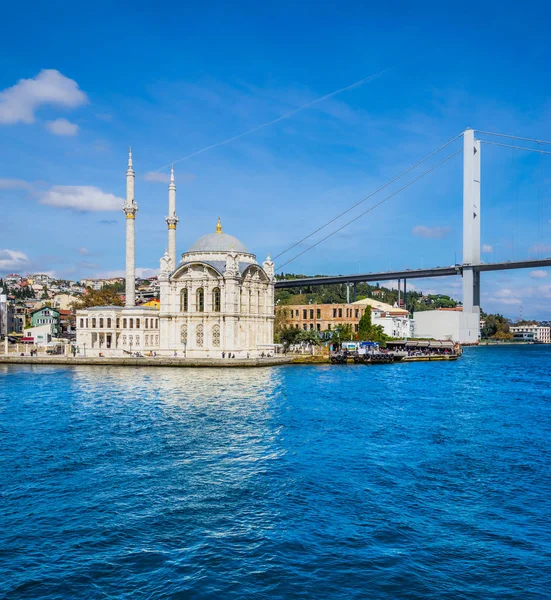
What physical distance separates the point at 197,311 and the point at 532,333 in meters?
124

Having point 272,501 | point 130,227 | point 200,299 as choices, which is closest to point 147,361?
point 200,299

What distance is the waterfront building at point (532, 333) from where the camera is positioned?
14625 centimetres

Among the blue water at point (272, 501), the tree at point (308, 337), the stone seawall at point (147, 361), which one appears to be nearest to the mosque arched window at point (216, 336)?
the stone seawall at point (147, 361)

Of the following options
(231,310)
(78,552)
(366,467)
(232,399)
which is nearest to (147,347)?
(231,310)

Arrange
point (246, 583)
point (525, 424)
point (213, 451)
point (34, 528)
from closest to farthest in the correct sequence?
point (246, 583)
point (34, 528)
point (213, 451)
point (525, 424)

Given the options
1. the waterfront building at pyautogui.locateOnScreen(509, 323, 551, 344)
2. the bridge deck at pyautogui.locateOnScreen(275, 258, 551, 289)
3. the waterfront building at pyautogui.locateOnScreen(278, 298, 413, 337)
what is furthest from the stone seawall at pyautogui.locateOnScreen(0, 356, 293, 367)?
the waterfront building at pyautogui.locateOnScreen(509, 323, 551, 344)

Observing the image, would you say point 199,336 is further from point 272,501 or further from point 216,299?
point 272,501

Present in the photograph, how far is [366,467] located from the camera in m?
13.6

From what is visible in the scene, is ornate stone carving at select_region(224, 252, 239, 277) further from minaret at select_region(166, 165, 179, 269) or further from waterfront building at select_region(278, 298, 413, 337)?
waterfront building at select_region(278, 298, 413, 337)

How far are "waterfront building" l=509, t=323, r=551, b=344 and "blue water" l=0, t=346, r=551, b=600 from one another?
133016mm

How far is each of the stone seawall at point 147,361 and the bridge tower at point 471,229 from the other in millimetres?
34457

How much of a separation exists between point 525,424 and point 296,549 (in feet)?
42.3

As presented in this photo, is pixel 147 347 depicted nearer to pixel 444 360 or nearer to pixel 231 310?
pixel 231 310

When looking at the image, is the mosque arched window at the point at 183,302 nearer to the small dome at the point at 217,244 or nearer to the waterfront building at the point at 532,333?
the small dome at the point at 217,244
